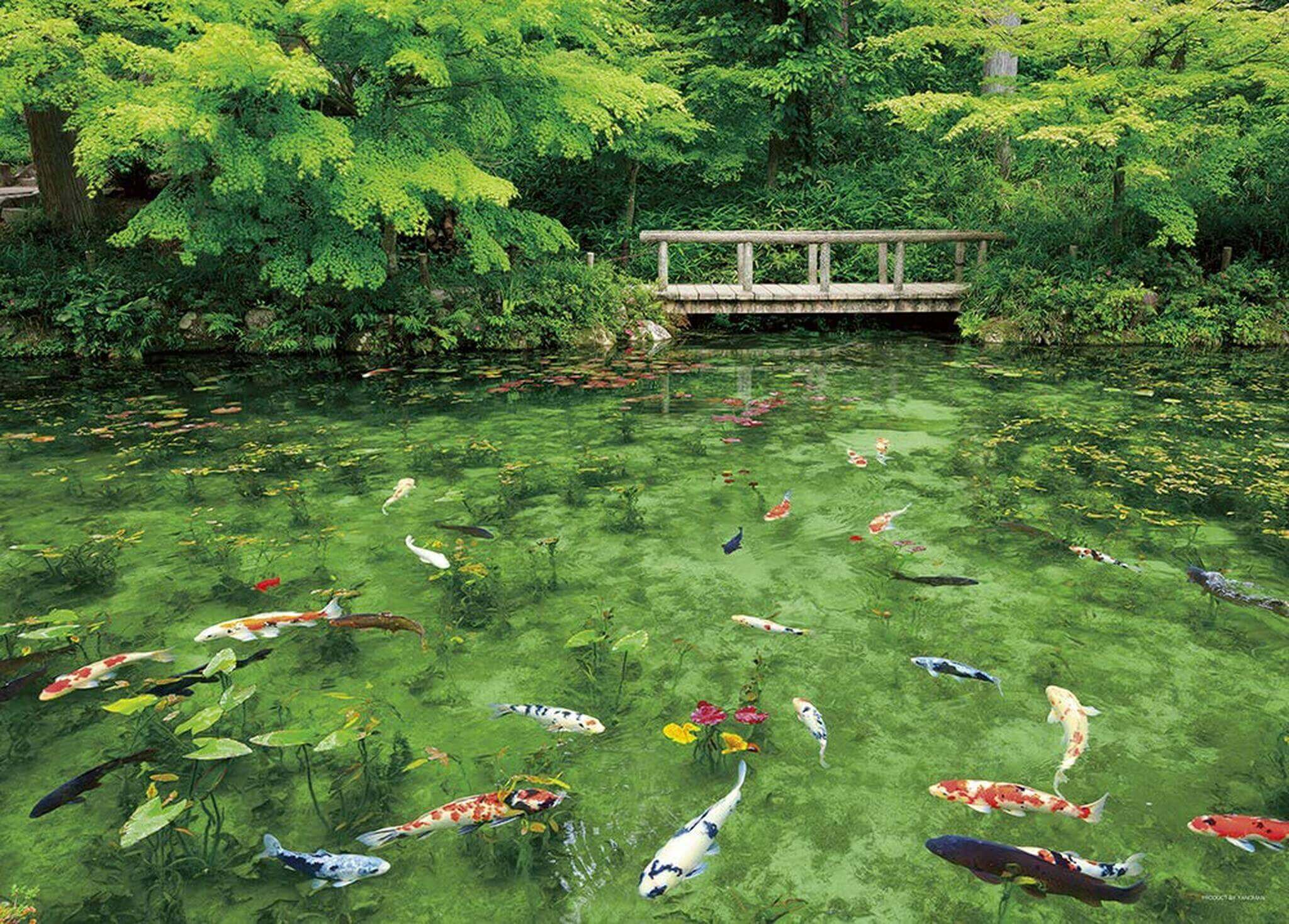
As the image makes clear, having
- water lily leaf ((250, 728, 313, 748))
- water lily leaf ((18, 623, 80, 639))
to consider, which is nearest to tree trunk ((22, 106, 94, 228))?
water lily leaf ((18, 623, 80, 639))

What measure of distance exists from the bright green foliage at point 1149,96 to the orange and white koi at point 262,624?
9.72 meters

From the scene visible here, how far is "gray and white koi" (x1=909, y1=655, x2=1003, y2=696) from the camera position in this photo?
3.11 metres

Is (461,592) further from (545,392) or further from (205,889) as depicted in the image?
(545,392)

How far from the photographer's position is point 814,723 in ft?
9.16

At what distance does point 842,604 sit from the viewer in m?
3.80

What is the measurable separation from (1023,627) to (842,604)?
76 cm

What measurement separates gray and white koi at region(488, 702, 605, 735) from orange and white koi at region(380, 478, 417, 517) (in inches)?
93.3

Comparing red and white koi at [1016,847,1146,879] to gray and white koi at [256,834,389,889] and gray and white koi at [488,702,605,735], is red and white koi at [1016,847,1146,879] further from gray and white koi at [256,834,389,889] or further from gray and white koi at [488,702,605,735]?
gray and white koi at [256,834,389,889]

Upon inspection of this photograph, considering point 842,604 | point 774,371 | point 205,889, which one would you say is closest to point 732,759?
point 842,604

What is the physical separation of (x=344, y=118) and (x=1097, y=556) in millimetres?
8874

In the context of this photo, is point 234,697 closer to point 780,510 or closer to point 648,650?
point 648,650

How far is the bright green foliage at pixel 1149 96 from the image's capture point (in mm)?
9859

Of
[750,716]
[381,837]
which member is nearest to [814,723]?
[750,716]

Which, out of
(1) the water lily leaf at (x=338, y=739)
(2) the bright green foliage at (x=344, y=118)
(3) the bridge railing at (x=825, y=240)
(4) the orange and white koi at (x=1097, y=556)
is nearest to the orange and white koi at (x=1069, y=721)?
(4) the orange and white koi at (x=1097, y=556)
